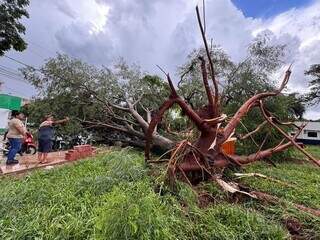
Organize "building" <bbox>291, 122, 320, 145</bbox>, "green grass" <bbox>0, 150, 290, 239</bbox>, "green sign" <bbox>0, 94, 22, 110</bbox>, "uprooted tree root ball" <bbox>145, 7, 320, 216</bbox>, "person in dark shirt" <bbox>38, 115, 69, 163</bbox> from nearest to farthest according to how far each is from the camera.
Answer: "green grass" <bbox>0, 150, 290, 239</bbox>, "uprooted tree root ball" <bbox>145, 7, 320, 216</bbox>, "person in dark shirt" <bbox>38, 115, 69, 163</bbox>, "green sign" <bbox>0, 94, 22, 110</bbox>, "building" <bbox>291, 122, 320, 145</bbox>

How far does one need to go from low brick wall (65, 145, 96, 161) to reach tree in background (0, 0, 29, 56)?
5.36 m

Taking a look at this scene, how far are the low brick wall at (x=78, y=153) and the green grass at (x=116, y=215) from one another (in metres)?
4.74

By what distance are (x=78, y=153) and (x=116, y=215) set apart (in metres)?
7.10

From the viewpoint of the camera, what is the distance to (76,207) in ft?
12.0

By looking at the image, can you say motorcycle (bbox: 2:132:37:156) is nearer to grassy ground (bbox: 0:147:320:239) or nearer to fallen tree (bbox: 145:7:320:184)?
fallen tree (bbox: 145:7:320:184)

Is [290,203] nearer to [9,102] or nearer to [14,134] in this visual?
[14,134]

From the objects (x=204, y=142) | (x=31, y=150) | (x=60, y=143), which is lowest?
(x=31, y=150)

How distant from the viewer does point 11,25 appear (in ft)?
41.8

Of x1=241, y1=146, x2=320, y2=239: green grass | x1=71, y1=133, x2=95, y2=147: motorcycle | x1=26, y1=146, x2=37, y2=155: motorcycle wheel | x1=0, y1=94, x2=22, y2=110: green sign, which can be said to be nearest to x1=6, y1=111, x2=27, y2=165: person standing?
x1=26, y1=146, x2=37, y2=155: motorcycle wheel

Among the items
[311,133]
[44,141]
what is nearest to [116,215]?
[44,141]

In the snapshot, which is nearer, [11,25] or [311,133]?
[11,25]

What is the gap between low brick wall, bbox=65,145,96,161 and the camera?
941 cm

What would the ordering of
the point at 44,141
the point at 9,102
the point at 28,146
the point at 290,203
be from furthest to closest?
the point at 9,102, the point at 28,146, the point at 44,141, the point at 290,203

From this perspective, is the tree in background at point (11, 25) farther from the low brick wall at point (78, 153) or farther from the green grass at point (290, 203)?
the green grass at point (290, 203)
